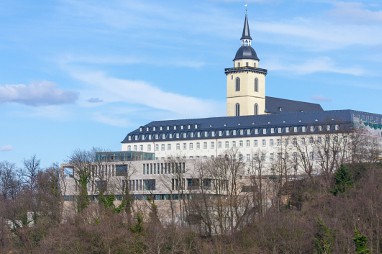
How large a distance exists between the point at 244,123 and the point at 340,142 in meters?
37.7

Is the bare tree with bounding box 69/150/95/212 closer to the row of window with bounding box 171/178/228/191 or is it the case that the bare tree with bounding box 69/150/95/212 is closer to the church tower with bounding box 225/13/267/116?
the row of window with bounding box 171/178/228/191

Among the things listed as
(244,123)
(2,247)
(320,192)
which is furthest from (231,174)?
(244,123)

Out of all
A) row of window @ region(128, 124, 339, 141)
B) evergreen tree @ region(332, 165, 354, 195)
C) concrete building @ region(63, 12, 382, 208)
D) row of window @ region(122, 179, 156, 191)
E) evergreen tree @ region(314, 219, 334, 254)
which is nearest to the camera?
evergreen tree @ region(314, 219, 334, 254)

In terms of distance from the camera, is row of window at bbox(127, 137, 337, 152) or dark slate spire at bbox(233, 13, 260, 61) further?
dark slate spire at bbox(233, 13, 260, 61)

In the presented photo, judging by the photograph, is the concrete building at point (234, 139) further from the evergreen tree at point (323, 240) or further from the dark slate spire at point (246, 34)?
the evergreen tree at point (323, 240)

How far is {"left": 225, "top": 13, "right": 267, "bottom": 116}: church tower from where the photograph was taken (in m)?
148

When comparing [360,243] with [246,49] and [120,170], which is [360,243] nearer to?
[120,170]

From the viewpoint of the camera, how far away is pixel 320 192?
79.8m

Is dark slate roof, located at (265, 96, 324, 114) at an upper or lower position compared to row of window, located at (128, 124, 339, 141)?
upper

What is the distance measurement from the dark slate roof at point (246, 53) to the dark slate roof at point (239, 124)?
1144cm

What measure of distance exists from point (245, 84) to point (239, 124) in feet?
35.8

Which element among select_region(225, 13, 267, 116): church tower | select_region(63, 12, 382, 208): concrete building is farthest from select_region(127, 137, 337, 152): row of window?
select_region(225, 13, 267, 116): church tower

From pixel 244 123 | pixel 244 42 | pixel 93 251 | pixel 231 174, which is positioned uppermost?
pixel 244 42

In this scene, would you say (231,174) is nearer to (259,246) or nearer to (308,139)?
(308,139)
